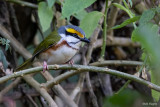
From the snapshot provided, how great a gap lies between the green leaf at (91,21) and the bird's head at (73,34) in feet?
0.43

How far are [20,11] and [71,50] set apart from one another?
168 centimetres

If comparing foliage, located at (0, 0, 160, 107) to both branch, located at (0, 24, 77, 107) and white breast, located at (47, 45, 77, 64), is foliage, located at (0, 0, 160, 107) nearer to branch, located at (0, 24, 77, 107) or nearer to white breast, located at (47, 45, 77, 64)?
branch, located at (0, 24, 77, 107)

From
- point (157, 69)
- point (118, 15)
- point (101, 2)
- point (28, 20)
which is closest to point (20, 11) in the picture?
point (28, 20)

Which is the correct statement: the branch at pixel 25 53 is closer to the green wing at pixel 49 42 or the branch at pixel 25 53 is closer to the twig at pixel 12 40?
the twig at pixel 12 40

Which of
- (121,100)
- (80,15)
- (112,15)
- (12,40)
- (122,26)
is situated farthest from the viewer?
(112,15)

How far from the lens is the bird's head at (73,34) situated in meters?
2.43

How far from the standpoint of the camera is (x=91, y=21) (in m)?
2.20

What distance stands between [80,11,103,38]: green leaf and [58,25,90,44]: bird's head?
5.2 inches

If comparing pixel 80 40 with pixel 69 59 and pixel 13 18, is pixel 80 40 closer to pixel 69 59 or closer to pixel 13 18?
pixel 69 59

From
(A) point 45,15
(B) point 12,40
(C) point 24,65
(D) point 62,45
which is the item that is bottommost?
(C) point 24,65

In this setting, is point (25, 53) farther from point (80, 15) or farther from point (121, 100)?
point (121, 100)

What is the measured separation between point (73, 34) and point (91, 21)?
38 cm

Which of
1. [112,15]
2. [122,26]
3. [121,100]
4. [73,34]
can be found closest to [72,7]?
[122,26]

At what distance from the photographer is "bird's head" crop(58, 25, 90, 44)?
2.43 meters
